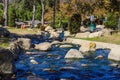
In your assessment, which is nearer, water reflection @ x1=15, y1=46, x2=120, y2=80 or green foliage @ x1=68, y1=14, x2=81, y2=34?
water reflection @ x1=15, y1=46, x2=120, y2=80

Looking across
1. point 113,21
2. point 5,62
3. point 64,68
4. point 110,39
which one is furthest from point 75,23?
point 5,62

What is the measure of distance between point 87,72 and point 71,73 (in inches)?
39.9

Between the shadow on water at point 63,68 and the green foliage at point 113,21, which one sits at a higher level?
the green foliage at point 113,21

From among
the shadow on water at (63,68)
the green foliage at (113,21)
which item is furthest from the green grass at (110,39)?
the green foliage at (113,21)

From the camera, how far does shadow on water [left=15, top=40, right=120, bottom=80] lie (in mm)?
18730

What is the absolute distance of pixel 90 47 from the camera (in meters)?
31.2

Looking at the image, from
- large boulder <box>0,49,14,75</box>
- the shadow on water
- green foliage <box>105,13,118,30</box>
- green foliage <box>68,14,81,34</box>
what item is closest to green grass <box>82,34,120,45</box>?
green foliage <box>68,14,81,34</box>

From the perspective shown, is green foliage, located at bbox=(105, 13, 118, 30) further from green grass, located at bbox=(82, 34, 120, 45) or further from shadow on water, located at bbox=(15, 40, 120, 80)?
shadow on water, located at bbox=(15, 40, 120, 80)

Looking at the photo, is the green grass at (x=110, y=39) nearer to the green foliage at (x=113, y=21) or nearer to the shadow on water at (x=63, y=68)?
the shadow on water at (x=63, y=68)

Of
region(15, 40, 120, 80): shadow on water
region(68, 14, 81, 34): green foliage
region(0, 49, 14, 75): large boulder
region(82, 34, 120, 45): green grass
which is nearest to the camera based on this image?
region(0, 49, 14, 75): large boulder

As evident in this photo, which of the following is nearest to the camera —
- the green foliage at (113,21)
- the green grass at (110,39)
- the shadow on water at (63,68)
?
the shadow on water at (63,68)

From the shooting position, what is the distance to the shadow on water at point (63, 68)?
1873 cm

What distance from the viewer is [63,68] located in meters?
21.3

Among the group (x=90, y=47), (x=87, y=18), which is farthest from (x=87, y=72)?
(x=87, y=18)
